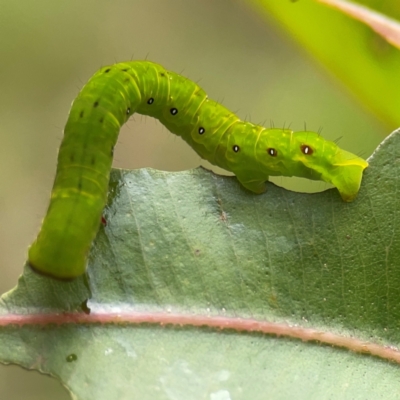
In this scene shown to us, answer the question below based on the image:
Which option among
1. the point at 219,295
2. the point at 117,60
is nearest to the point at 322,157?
the point at 219,295

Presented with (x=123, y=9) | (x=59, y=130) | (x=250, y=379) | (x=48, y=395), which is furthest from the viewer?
(x=123, y=9)

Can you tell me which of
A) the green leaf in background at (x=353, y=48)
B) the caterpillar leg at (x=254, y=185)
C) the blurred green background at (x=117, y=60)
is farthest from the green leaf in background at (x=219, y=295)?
the blurred green background at (x=117, y=60)

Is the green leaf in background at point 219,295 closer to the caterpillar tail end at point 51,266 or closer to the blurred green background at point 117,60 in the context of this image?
the caterpillar tail end at point 51,266

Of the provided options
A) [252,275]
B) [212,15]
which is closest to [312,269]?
[252,275]

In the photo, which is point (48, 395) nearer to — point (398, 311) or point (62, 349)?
point (62, 349)

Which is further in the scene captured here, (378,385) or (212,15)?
(212,15)

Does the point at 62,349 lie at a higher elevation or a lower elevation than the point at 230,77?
lower
